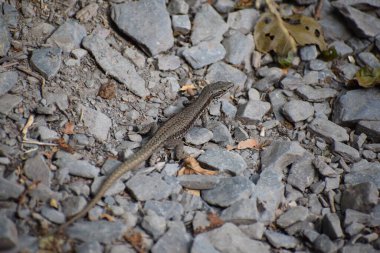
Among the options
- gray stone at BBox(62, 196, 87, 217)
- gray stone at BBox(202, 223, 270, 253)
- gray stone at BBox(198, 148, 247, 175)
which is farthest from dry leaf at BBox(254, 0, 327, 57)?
gray stone at BBox(62, 196, 87, 217)

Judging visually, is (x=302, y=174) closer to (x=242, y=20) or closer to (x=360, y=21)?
(x=242, y=20)

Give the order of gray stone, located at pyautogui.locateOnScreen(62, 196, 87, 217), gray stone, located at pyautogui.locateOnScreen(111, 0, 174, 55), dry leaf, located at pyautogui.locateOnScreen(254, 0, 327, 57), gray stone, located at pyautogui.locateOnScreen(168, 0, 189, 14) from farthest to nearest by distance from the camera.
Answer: dry leaf, located at pyautogui.locateOnScreen(254, 0, 327, 57), gray stone, located at pyautogui.locateOnScreen(168, 0, 189, 14), gray stone, located at pyautogui.locateOnScreen(111, 0, 174, 55), gray stone, located at pyautogui.locateOnScreen(62, 196, 87, 217)

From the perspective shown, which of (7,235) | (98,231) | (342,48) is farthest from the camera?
(342,48)

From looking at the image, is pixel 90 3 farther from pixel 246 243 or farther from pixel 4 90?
pixel 246 243

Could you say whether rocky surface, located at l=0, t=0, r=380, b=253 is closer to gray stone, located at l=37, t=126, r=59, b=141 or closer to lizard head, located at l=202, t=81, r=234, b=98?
gray stone, located at l=37, t=126, r=59, b=141

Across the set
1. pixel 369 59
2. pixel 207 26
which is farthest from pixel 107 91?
pixel 369 59
